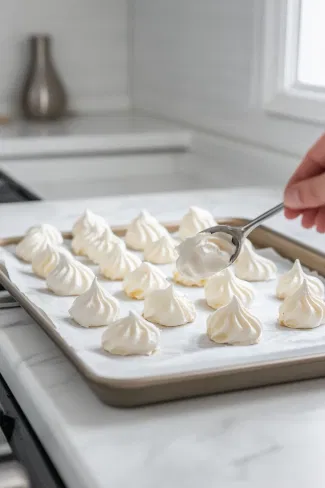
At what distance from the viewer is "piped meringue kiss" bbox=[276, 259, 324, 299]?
3.46ft

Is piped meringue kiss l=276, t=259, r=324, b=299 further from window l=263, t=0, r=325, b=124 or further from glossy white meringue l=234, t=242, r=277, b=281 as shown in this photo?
window l=263, t=0, r=325, b=124

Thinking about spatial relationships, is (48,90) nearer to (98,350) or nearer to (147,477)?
(98,350)

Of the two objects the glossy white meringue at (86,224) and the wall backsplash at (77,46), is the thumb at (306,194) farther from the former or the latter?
the wall backsplash at (77,46)

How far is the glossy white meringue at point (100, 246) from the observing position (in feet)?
4.01

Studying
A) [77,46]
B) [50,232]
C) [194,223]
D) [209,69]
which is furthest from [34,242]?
[77,46]

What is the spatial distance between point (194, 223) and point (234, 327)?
0.46 m

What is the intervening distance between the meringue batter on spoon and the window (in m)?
0.85

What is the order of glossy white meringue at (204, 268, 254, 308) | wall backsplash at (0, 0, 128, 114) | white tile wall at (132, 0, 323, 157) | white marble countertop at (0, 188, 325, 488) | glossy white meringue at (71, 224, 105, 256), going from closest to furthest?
1. white marble countertop at (0, 188, 325, 488)
2. glossy white meringue at (204, 268, 254, 308)
3. glossy white meringue at (71, 224, 105, 256)
4. white tile wall at (132, 0, 323, 157)
5. wall backsplash at (0, 0, 128, 114)

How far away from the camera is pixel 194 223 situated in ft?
4.44

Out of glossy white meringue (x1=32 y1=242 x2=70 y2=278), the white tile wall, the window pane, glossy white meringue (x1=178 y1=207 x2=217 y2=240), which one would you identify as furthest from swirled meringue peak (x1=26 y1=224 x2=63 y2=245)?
the window pane

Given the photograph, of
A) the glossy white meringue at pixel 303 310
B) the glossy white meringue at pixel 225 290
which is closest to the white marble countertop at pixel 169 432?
the glossy white meringue at pixel 303 310

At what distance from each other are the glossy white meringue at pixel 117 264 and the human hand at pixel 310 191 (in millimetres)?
237

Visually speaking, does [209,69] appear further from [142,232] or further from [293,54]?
[142,232]

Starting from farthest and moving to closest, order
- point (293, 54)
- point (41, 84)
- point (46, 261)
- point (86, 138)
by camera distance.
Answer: point (41, 84) → point (86, 138) → point (293, 54) → point (46, 261)
